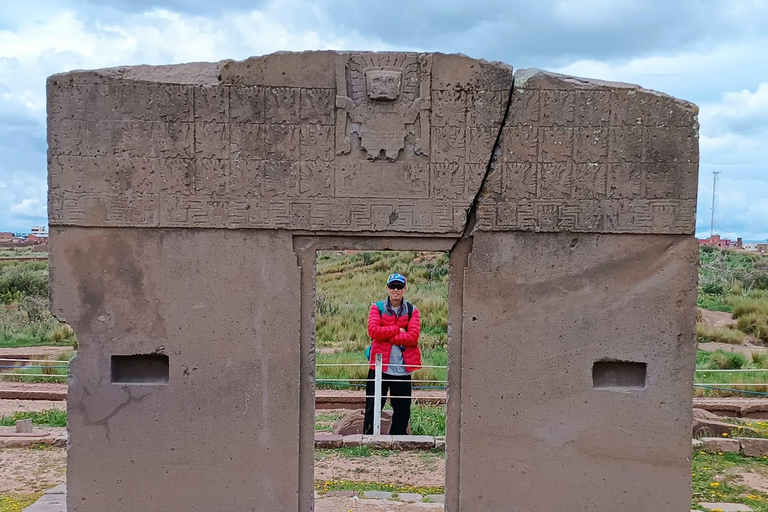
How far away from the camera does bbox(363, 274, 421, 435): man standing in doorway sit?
6.33 metres

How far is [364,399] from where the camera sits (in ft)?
29.4

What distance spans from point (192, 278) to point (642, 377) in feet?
9.68

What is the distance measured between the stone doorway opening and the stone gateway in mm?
39

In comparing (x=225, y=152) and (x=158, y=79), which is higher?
(x=158, y=79)

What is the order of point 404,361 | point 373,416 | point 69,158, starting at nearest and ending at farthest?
point 69,158, point 404,361, point 373,416

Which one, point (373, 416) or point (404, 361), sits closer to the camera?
point (404, 361)

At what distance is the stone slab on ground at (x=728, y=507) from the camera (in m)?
4.97

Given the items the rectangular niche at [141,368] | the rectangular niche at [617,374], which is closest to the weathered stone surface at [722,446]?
the rectangular niche at [617,374]

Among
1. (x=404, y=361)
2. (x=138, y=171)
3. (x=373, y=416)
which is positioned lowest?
(x=373, y=416)

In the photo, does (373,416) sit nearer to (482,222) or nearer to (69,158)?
(482,222)

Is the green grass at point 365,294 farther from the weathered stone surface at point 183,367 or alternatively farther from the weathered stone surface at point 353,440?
the weathered stone surface at point 183,367

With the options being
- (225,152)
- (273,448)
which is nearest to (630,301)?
(273,448)

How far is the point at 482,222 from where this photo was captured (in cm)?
394

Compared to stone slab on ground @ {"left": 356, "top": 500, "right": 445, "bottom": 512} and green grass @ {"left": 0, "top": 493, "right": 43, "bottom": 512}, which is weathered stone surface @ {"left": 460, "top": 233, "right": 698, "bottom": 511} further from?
green grass @ {"left": 0, "top": 493, "right": 43, "bottom": 512}
